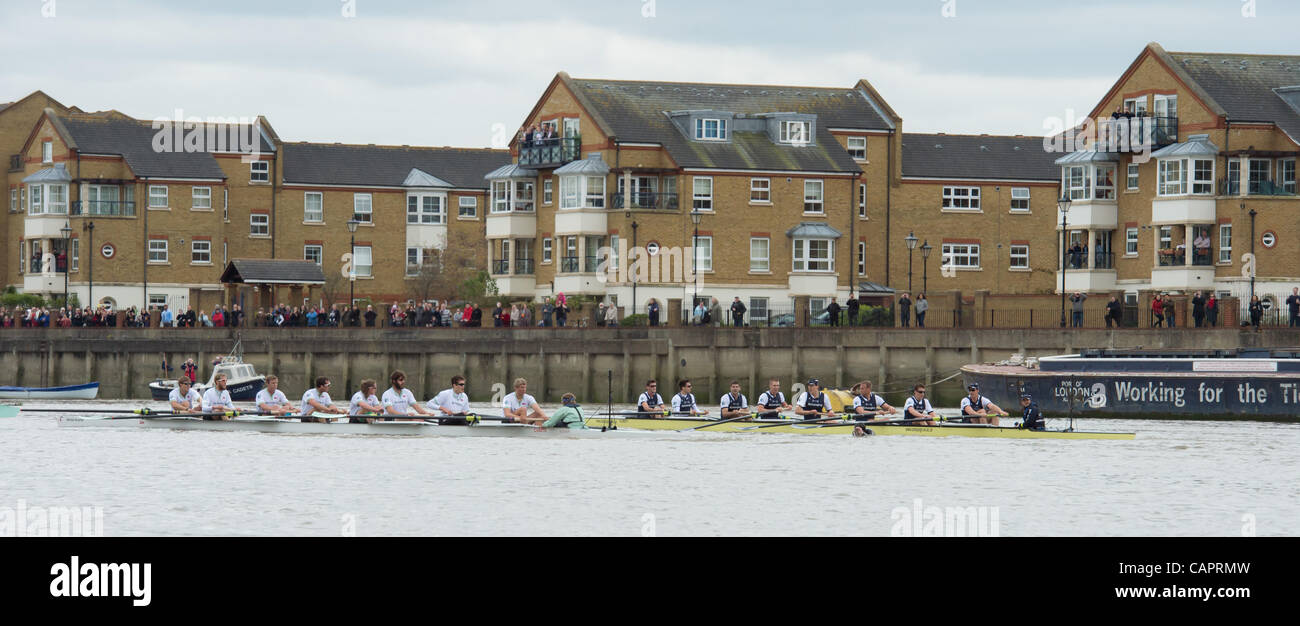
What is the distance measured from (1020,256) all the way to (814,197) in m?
13.0

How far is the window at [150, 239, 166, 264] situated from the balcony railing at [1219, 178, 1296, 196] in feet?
163

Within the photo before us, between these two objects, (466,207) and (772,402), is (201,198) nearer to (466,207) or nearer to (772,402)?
(466,207)

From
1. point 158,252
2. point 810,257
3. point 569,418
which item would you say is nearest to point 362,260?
point 158,252

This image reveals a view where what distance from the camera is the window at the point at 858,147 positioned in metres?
83.0

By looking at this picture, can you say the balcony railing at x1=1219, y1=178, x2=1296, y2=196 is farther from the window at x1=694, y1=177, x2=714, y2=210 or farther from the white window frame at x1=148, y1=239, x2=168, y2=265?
the white window frame at x1=148, y1=239, x2=168, y2=265

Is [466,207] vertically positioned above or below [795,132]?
below

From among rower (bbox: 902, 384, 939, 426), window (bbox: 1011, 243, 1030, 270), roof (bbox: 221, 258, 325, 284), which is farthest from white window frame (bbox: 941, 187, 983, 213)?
rower (bbox: 902, 384, 939, 426)

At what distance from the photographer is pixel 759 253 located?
77.8 meters

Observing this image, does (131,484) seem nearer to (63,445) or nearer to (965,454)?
(63,445)

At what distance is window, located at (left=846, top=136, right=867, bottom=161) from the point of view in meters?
83.0

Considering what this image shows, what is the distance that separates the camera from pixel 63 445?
4588cm

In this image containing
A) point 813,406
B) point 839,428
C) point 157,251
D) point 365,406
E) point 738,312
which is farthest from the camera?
point 157,251

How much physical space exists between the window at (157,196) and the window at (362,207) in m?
10.3

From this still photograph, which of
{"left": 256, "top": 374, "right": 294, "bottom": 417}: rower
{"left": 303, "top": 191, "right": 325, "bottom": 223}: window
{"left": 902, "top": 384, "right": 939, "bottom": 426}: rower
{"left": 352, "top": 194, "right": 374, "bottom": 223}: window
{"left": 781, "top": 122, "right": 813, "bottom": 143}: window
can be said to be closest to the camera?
{"left": 902, "top": 384, "right": 939, "bottom": 426}: rower
